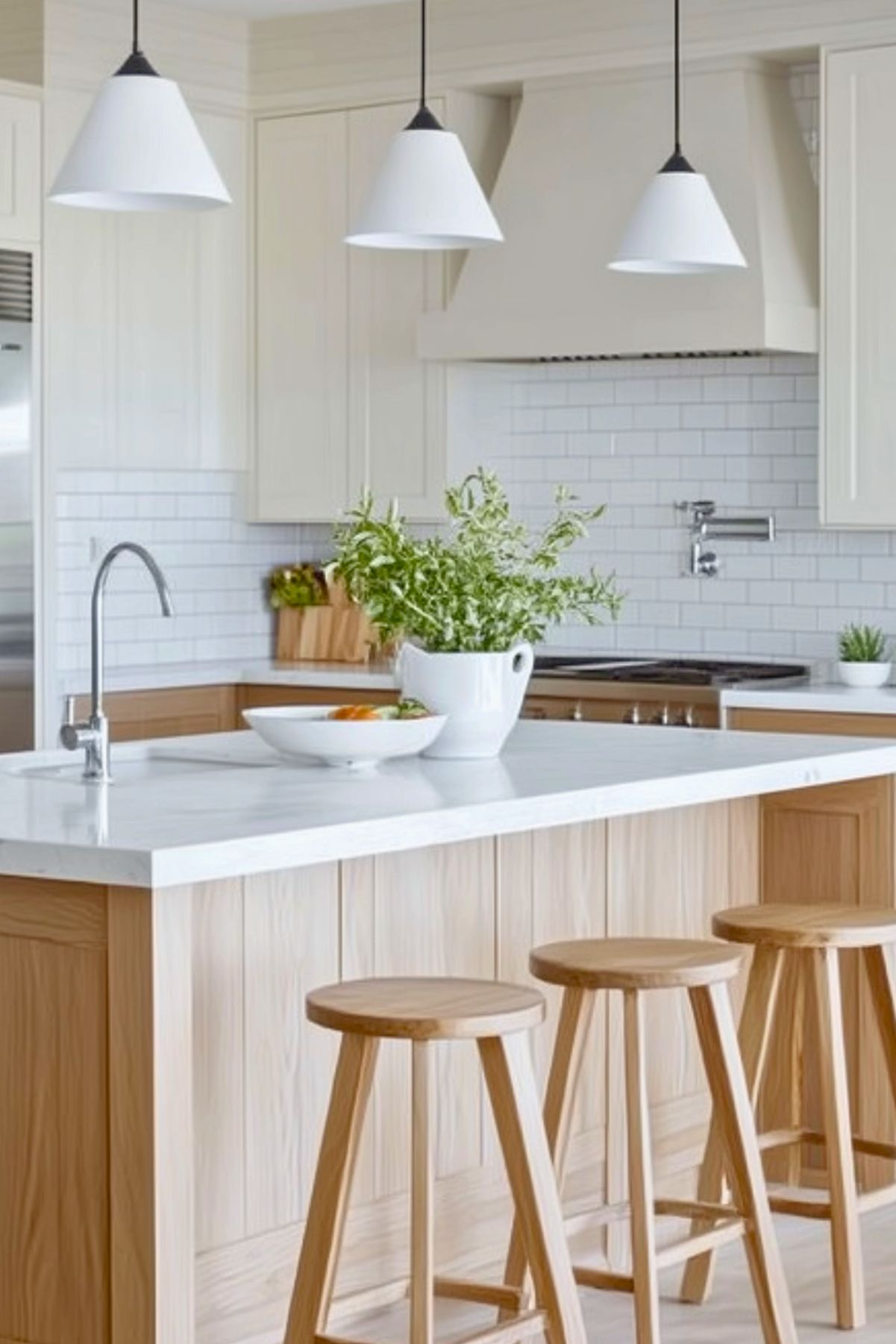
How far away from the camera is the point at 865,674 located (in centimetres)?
646

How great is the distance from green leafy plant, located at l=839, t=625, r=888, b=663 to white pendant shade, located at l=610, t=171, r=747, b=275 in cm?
163

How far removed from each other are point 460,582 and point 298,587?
3105mm

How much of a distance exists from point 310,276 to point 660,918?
3129 millimetres

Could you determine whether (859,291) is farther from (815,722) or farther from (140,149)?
(140,149)

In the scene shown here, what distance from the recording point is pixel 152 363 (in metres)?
7.31

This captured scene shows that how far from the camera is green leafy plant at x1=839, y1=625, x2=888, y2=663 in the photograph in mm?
6531

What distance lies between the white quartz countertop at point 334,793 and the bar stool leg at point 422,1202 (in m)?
0.35

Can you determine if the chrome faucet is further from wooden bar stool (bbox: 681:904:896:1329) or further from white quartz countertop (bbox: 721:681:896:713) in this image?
white quartz countertop (bbox: 721:681:896:713)

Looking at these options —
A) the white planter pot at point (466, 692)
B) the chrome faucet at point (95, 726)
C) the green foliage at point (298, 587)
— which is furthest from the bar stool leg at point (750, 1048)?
the green foliage at point (298, 587)

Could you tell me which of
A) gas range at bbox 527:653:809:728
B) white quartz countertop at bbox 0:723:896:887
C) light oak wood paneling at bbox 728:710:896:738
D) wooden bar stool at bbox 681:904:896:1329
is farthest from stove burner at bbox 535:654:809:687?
wooden bar stool at bbox 681:904:896:1329

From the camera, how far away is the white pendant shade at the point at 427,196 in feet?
14.8

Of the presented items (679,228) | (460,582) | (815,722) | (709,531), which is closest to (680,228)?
(679,228)

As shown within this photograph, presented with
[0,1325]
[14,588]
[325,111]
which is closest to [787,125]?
[325,111]

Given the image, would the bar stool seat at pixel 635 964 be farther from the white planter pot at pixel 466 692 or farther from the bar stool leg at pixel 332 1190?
the white planter pot at pixel 466 692
